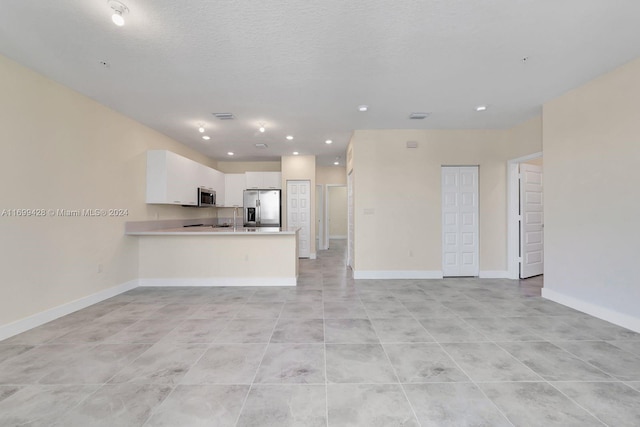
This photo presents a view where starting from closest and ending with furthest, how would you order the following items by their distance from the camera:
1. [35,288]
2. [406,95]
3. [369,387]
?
1. [369,387]
2. [35,288]
3. [406,95]

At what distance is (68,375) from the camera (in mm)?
2080

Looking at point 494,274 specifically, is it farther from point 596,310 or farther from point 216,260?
point 216,260

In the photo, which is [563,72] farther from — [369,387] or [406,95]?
[369,387]

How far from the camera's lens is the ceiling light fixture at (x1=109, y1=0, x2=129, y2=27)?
80.1 inches

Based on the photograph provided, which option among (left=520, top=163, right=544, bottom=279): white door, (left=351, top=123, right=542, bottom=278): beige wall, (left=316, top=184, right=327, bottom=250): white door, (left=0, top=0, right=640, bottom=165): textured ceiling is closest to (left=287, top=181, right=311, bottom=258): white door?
(left=316, top=184, right=327, bottom=250): white door

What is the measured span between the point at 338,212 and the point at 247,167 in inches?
218

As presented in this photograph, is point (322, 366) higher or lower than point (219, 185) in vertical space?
lower

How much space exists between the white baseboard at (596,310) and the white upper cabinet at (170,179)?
20.3ft

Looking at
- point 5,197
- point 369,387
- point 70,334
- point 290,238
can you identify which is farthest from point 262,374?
point 5,197

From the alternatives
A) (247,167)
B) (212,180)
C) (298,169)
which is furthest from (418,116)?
(247,167)

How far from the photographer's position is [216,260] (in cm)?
470

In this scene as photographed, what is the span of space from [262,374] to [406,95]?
3570mm

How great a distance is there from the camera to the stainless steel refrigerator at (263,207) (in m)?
7.11

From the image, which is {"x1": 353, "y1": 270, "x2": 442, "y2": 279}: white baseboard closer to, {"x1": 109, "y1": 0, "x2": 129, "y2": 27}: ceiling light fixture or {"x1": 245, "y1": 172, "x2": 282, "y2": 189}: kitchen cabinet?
{"x1": 245, "y1": 172, "x2": 282, "y2": 189}: kitchen cabinet
